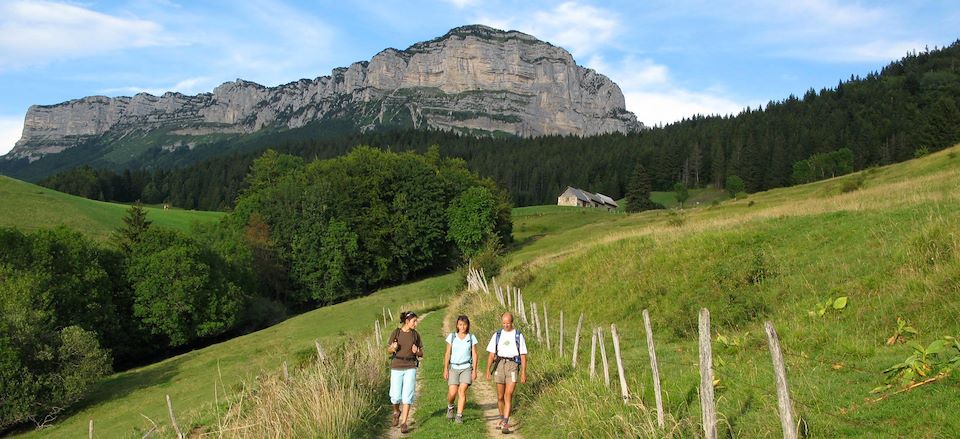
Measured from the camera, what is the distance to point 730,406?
8781 mm

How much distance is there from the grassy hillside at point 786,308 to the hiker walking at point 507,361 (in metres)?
0.67

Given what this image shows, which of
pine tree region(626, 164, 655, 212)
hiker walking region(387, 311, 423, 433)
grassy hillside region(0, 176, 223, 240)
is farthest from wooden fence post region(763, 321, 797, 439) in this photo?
pine tree region(626, 164, 655, 212)

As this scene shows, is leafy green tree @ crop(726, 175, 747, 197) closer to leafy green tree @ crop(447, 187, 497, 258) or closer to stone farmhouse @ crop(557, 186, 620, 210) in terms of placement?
stone farmhouse @ crop(557, 186, 620, 210)

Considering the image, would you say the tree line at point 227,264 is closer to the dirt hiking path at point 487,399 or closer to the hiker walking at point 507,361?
the dirt hiking path at point 487,399

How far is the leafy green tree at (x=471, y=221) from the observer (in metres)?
69.1

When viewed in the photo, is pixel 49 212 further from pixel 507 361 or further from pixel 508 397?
pixel 508 397

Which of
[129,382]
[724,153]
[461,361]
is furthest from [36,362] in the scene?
[724,153]

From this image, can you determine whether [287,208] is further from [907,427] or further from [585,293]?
[907,427]

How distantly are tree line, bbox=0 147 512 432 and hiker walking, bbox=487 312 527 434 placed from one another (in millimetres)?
31747

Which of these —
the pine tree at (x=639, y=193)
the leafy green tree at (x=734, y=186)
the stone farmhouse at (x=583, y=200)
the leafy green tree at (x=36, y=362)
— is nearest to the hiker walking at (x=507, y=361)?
the leafy green tree at (x=36, y=362)

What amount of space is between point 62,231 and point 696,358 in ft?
166

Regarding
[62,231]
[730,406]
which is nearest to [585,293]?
[730,406]

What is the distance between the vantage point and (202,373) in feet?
119

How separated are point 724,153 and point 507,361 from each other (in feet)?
502
